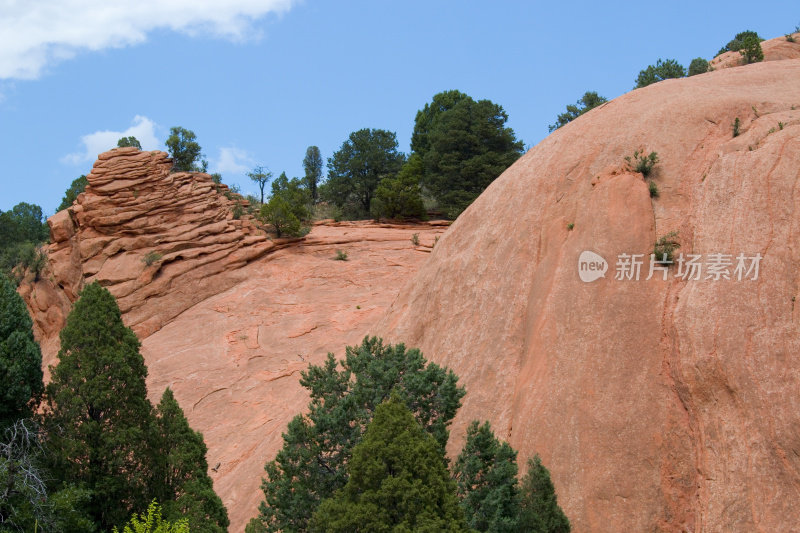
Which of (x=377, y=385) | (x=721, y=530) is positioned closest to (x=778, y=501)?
(x=721, y=530)

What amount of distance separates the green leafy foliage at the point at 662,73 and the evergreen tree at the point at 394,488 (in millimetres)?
25083

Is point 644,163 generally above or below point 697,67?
below

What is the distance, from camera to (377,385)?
12359mm

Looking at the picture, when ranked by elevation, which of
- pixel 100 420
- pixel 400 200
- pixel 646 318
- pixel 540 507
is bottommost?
pixel 540 507

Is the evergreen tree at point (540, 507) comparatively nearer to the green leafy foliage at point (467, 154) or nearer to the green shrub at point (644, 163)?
the green shrub at point (644, 163)

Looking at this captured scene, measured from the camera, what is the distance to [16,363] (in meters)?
14.9

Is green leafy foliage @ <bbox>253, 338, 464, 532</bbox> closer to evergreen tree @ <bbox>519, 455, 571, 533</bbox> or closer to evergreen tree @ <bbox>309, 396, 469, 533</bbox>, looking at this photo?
evergreen tree @ <bbox>519, 455, 571, 533</bbox>

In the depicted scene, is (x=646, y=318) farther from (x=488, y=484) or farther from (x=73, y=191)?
(x=73, y=191)

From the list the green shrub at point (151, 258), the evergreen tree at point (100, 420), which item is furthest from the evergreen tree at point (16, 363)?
the green shrub at point (151, 258)

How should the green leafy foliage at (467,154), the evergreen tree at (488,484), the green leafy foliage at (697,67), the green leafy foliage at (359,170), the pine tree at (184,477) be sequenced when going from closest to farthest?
the evergreen tree at (488,484), the pine tree at (184,477), the green leafy foliage at (697,67), the green leafy foliage at (467,154), the green leafy foliage at (359,170)

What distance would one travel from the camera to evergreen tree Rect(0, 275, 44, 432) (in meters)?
14.8

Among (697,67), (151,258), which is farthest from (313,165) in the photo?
(697,67)

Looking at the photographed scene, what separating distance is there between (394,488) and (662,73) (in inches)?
1087

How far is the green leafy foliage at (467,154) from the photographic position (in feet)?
125
